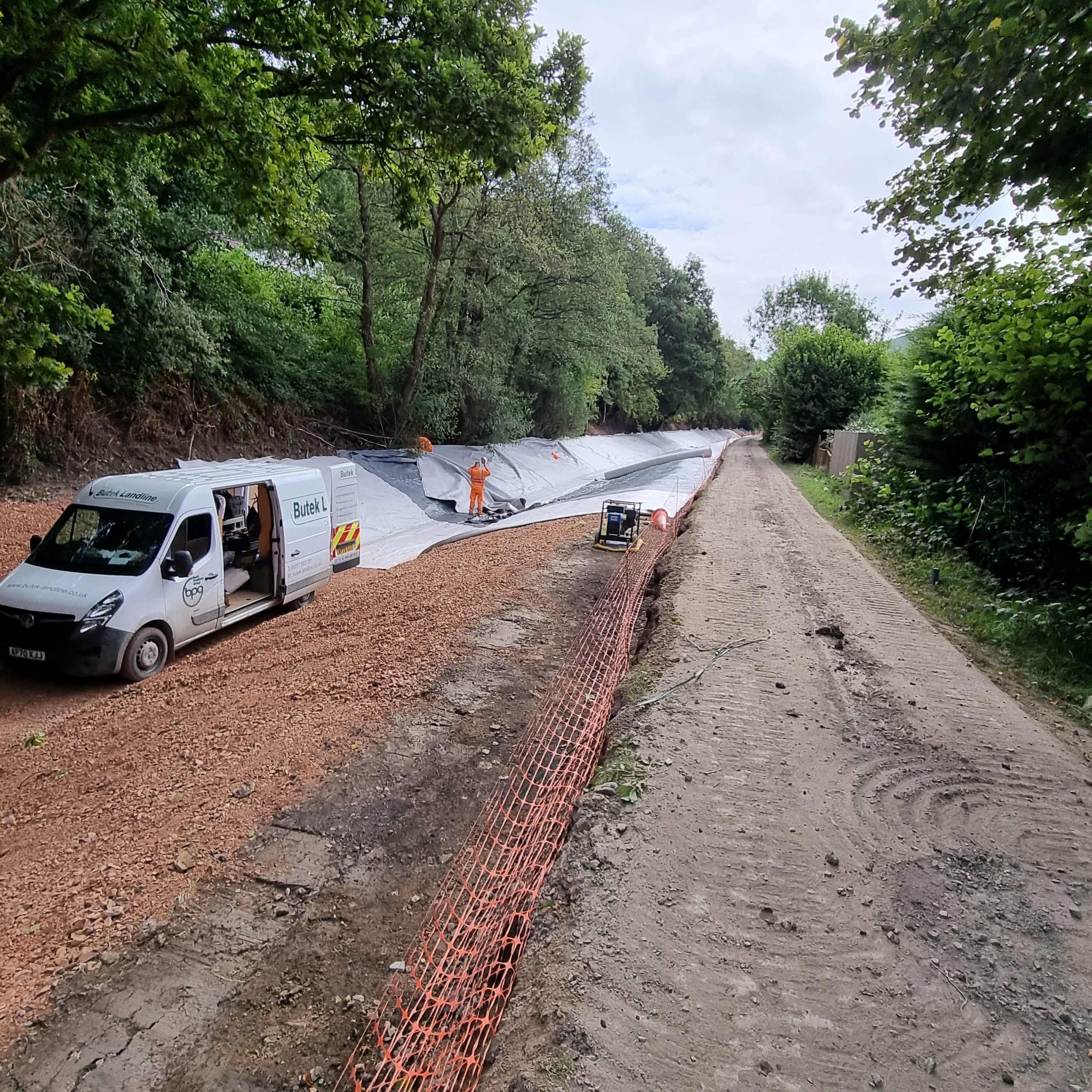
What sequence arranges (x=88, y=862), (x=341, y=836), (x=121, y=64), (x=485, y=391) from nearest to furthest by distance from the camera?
(x=88, y=862) < (x=341, y=836) < (x=121, y=64) < (x=485, y=391)

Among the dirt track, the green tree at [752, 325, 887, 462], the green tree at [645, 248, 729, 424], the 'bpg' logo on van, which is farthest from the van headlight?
the green tree at [645, 248, 729, 424]

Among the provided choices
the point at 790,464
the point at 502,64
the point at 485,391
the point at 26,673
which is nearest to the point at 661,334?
the point at 790,464

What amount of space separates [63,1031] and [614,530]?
10153 mm

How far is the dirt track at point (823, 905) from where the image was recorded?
7.89ft

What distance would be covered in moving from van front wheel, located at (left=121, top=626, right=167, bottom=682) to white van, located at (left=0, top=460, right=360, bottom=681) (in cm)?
1

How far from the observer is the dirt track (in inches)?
94.7

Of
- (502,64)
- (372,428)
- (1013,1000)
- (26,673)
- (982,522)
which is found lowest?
(1013,1000)

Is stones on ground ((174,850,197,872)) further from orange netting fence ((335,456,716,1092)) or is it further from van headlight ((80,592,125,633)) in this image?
van headlight ((80,592,125,633))

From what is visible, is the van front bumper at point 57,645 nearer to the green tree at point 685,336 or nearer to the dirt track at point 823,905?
the dirt track at point 823,905

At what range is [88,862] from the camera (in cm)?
348

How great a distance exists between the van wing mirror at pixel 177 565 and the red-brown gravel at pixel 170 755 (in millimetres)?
1024

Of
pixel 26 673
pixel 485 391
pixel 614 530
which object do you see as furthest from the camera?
pixel 485 391

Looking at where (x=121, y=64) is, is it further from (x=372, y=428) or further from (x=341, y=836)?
(x=372, y=428)

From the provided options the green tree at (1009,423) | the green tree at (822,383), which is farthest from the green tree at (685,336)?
the green tree at (1009,423)
